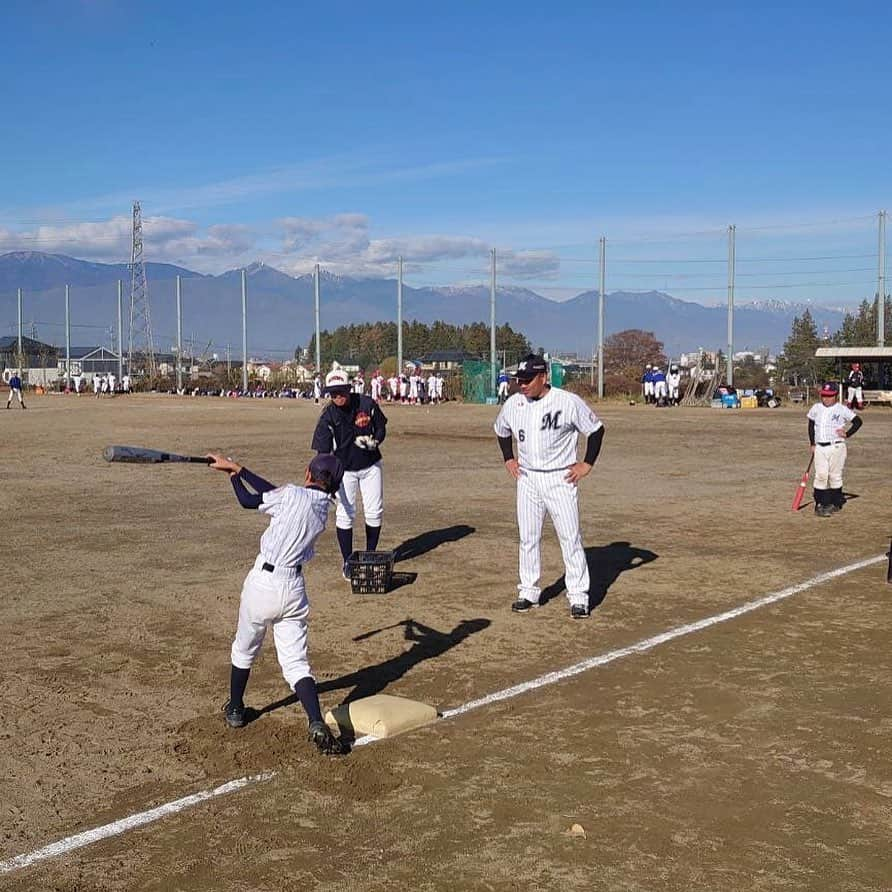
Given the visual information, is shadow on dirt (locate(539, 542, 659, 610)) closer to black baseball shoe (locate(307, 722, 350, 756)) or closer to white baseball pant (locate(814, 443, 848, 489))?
white baseball pant (locate(814, 443, 848, 489))

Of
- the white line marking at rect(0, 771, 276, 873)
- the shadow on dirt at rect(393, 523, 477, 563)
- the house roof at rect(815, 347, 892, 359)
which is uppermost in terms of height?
the house roof at rect(815, 347, 892, 359)

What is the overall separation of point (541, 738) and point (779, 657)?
2425mm

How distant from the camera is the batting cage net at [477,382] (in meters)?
53.4

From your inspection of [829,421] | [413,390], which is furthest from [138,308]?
[829,421]

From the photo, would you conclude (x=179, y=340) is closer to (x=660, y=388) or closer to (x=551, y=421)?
(x=660, y=388)


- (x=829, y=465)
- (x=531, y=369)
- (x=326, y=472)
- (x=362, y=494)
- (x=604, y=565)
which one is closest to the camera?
(x=326, y=472)

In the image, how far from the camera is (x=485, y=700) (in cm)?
661

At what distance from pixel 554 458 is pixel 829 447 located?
6.93 meters

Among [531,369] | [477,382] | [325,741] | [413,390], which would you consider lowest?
[325,741]

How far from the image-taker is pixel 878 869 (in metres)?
4.37

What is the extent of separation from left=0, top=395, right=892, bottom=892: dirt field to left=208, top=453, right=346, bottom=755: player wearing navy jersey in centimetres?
40

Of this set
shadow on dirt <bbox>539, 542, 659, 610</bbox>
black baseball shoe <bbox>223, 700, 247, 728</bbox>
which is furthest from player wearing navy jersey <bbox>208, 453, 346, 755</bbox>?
shadow on dirt <bbox>539, 542, 659, 610</bbox>

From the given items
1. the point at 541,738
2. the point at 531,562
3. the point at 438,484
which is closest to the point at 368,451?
the point at 531,562

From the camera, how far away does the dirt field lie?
14.8ft
